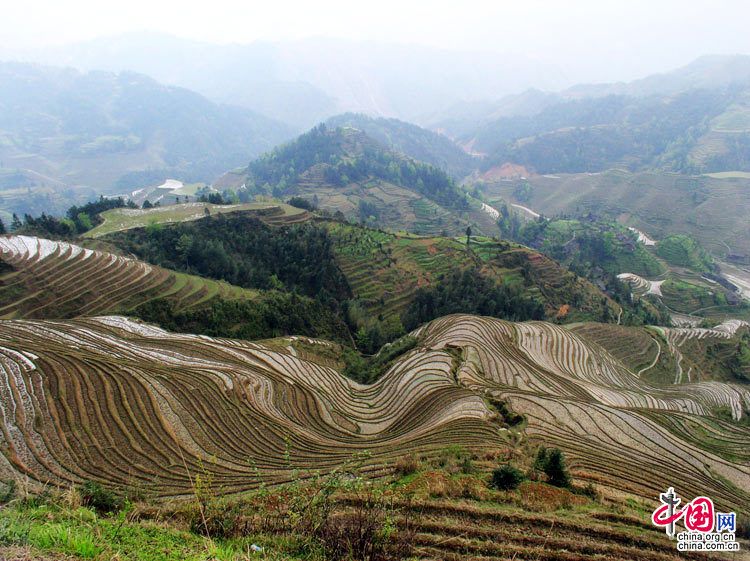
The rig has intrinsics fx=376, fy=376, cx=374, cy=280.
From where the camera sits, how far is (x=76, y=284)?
34.3m

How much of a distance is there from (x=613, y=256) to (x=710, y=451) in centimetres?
10059

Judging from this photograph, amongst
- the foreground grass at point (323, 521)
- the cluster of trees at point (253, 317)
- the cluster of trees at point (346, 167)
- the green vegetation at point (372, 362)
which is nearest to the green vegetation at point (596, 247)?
the cluster of trees at point (346, 167)

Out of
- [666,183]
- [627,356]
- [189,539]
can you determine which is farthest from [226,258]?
[666,183]

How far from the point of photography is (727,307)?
83.4 metres

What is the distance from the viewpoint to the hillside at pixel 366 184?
134000 millimetres

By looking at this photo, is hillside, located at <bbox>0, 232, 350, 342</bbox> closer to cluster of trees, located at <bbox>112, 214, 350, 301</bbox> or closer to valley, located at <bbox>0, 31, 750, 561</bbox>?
valley, located at <bbox>0, 31, 750, 561</bbox>

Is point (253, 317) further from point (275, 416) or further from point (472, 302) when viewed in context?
point (472, 302)

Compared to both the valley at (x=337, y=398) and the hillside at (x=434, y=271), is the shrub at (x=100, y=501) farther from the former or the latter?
the hillside at (x=434, y=271)

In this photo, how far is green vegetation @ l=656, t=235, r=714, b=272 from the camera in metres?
104

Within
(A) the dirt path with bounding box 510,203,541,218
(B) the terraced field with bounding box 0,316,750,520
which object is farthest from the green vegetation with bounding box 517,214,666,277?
(B) the terraced field with bounding box 0,316,750,520

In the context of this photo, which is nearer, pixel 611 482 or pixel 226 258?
pixel 611 482

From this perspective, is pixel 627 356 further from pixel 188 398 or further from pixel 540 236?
pixel 540 236

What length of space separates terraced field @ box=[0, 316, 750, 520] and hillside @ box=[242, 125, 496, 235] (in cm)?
9491

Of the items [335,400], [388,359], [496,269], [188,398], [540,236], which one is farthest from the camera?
[540,236]
